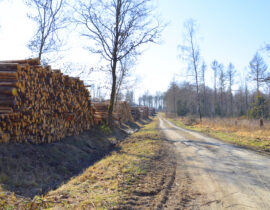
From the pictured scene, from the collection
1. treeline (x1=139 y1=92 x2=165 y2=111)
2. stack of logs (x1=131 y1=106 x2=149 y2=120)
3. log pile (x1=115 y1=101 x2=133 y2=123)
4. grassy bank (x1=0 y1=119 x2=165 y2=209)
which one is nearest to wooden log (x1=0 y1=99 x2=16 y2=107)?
grassy bank (x1=0 y1=119 x2=165 y2=209)

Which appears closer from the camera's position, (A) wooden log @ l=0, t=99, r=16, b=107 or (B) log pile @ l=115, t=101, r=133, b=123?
(A) wooden log @ l=0, t=99, r=16, b=107

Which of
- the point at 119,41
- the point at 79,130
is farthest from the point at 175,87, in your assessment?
the point at 79,130

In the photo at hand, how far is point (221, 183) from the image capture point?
5.48 metres

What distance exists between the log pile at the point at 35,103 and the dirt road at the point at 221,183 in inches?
208

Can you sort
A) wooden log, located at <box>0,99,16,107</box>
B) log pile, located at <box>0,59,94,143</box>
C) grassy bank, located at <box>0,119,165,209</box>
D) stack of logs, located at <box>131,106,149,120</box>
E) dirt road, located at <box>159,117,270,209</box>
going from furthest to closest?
stack of logs, located at <box>131,106,149,120</box>, log pile, located at <box>0,59,94,143</box>, wooden log, located at <box>0,99,16,107</box>, dirt road, located at <box>159,117,270,209</box>, grassy bank, located at <box>0,119,165,209</box>

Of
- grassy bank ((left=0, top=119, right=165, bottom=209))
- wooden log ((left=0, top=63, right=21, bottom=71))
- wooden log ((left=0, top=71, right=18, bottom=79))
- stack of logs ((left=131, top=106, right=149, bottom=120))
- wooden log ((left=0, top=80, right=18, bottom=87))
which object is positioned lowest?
grassy bank ((left=0, top=119, right=165, bottom=209))

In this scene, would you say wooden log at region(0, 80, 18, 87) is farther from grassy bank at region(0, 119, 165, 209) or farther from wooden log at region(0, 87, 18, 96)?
grassy bank at region(0, 119, 165, 209)

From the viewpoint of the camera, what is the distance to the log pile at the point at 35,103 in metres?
6.97

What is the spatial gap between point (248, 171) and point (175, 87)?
5380 centimetres

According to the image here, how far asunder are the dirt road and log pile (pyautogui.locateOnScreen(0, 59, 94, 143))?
5291mm

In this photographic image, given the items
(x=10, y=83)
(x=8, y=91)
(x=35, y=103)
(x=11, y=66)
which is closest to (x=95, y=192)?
(x=8, y=91)

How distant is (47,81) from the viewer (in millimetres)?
9258

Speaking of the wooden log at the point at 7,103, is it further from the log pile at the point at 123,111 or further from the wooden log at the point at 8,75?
the log pile at the point at 123,111

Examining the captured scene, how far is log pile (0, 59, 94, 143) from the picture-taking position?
22.9ft
